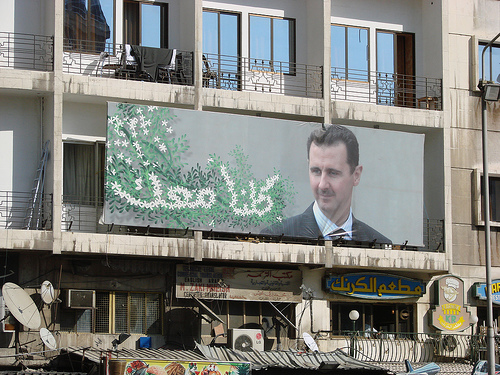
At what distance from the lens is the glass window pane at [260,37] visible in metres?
30.5

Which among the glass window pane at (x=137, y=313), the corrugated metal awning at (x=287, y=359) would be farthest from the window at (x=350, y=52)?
the corrugated metal awning at (x=287, y=359)

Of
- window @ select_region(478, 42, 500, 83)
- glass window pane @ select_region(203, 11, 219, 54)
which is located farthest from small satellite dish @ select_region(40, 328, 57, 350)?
window @ select_region(478, 42, 500, 83)

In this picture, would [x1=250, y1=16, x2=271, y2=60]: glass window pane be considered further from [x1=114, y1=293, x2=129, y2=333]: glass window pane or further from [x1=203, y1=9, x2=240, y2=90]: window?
[x1=114, y1=293, x2=129, y2=333]: glass window pane

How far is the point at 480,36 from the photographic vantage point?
3231cm

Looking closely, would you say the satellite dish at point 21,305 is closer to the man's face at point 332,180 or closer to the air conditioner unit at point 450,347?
the man's face at point 332,180

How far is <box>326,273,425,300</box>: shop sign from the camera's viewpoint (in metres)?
29.4

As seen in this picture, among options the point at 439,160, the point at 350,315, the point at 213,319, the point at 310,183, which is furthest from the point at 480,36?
the point at 213,319

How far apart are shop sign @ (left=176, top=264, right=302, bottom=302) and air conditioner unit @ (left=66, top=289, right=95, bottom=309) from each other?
2.43 meters

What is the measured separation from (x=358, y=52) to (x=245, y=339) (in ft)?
33.6

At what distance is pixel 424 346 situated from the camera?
29.9 metres

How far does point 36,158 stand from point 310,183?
787cm

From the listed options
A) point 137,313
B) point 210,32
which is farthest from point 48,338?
point 210,32

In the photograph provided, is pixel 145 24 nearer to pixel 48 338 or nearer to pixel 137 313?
pixel 137 313

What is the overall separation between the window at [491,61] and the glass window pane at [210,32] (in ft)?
28.9
